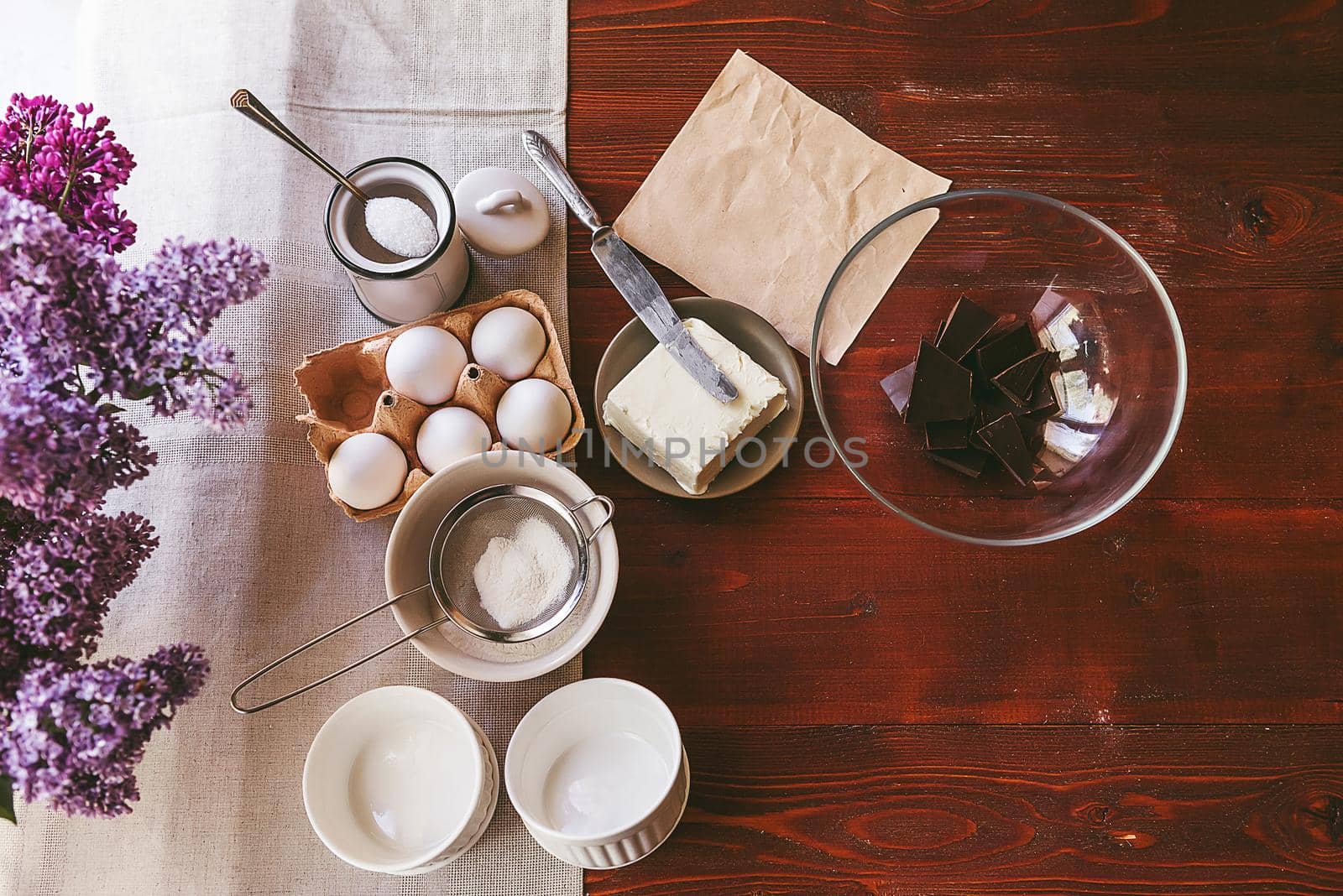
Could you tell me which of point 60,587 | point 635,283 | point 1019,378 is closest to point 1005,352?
point 1019,378

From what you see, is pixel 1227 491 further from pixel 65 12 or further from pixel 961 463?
pixel 65 12

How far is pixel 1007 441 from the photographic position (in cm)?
87

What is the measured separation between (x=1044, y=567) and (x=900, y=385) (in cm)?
26

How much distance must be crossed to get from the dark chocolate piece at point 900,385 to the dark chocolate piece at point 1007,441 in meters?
0.09

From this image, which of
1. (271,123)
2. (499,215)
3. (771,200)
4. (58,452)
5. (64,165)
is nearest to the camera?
(58,452)

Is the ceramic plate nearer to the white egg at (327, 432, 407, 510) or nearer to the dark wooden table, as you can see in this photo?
the dark wooden table

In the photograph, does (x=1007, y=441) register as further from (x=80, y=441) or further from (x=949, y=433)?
(x=80, y=441)

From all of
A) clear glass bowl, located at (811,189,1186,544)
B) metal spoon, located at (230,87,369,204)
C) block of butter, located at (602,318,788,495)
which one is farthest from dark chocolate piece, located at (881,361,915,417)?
metal spoon, located at (230,87,369,204)

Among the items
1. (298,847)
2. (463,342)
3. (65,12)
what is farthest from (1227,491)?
(65,12)

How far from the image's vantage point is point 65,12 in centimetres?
108

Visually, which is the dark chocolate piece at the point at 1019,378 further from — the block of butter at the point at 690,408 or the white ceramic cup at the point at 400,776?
the white ceramic cup at the point at 400,776

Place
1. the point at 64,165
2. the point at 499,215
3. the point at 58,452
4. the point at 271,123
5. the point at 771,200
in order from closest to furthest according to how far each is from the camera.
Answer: the point at 58,452 → the point at 64,165 → the point at 271,123 → the point at 499,215 → the point at 771,200

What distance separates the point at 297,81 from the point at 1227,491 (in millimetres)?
1148

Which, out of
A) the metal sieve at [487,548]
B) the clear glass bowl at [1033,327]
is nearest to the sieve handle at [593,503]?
the metal sieve at [487,548]
